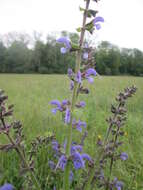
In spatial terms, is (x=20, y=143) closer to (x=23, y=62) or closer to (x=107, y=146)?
(x=107, y=146)

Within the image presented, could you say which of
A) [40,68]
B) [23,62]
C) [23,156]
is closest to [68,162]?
[23,156]

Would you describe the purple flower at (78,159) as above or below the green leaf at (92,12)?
below

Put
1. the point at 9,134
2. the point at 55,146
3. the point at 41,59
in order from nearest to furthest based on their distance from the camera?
the point at 9,134
the point at 55,146
the point at 41,59

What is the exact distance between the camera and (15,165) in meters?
2.32

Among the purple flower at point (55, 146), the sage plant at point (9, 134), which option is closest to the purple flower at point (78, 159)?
the purple flower at point (55, 146)

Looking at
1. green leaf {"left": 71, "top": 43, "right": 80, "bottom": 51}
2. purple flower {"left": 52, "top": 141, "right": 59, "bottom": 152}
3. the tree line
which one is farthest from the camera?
the tree line

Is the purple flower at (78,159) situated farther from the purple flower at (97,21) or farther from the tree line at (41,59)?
the tree line at (41,59)

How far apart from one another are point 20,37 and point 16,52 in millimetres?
11179

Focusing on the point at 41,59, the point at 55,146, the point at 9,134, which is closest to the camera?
the point at 9,134

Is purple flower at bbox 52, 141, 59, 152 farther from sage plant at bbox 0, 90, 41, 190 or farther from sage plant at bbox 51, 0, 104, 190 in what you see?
sage plant at bbox 0, 90, 41, 190

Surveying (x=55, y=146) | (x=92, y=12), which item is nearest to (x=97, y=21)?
(x=92, y=12)

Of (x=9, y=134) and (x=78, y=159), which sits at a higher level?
(x=9, y=134)

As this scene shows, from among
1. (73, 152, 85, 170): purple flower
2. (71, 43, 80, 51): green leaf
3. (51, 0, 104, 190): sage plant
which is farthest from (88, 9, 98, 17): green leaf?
(73, 152, 85, 170): purple flower

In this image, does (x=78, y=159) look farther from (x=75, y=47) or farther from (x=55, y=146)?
(x=75, y=47)
